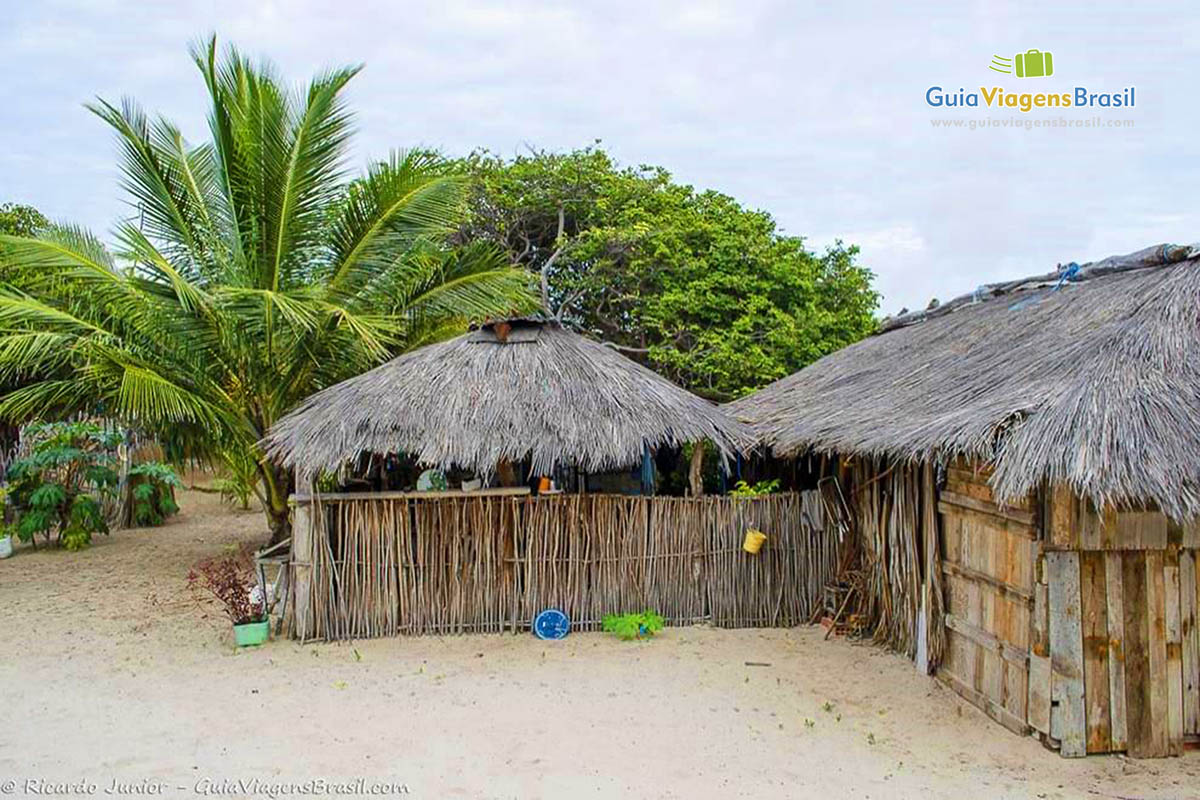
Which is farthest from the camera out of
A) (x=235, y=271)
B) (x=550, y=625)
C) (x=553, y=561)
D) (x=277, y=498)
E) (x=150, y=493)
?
(x=150, y=493)

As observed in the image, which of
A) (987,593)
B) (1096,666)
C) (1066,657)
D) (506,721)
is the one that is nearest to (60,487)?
(506,721)

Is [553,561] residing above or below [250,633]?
above

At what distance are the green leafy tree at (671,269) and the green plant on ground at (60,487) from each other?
21.7ft

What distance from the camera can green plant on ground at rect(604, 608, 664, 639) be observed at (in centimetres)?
757

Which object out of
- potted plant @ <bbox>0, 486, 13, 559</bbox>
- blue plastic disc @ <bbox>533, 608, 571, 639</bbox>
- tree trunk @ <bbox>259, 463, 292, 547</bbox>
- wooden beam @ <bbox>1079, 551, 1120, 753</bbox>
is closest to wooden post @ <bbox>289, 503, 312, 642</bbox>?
blue plastic disc @ <bbox>533, 608, 571, 639</bbox>

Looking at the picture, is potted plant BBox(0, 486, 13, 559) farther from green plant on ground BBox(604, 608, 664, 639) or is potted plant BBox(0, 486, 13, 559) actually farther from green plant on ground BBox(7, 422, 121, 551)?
green plant on ground BBox(604, 608, 664, 639)

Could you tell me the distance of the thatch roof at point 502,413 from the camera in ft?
24.5

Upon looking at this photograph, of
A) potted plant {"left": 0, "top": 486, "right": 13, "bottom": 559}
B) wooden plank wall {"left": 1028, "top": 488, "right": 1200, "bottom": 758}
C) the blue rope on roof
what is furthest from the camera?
potted plant {"left": 0, "top": 486, "right": 13, "bottom": 559}

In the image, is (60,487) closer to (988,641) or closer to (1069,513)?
(988,641)

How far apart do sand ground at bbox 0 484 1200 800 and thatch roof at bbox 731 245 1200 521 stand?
168cm

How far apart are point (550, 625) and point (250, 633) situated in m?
2.56

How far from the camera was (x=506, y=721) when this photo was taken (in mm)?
5703

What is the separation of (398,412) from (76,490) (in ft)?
23.7

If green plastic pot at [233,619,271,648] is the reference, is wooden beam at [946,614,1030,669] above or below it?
above
